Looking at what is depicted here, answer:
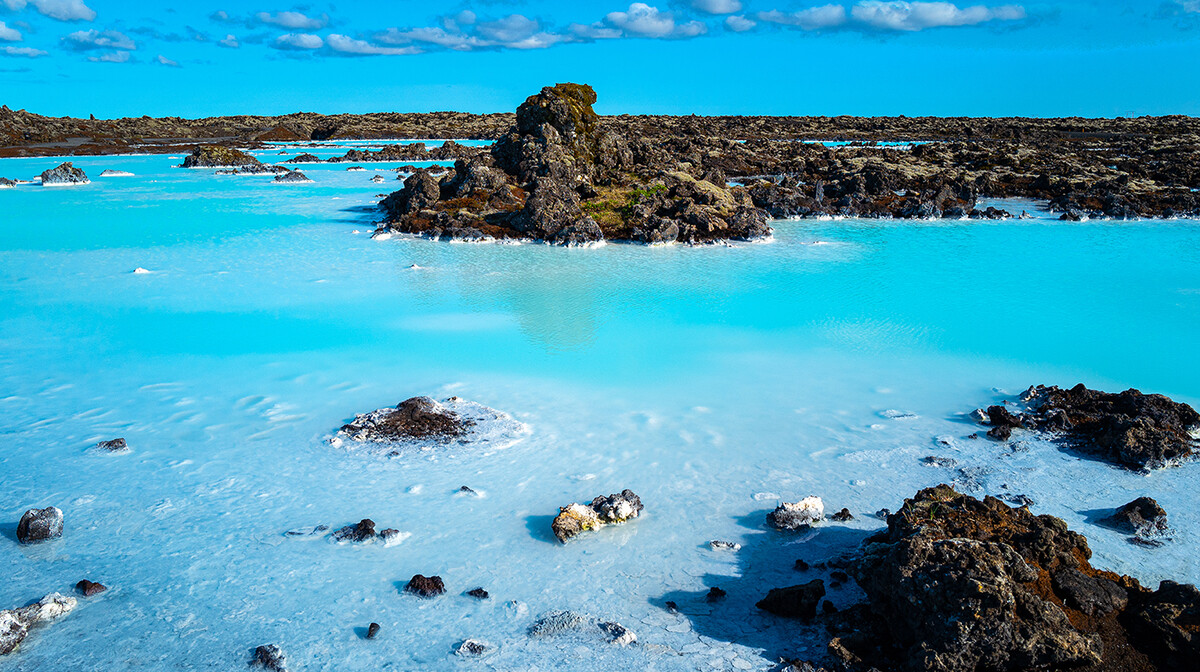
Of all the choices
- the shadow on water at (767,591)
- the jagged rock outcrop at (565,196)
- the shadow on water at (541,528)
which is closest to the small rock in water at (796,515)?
the shadow on water at (767,591)

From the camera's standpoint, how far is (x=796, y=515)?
18.0 feet

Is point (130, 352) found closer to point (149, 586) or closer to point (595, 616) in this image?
point (149, 586)

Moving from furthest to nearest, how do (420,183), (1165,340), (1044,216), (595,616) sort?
(1044,216) < (420,183) < (1165,340) < (595,616)

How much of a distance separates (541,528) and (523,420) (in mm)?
2105

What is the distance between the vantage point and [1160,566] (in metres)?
4.97

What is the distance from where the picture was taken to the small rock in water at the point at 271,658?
4125 mm

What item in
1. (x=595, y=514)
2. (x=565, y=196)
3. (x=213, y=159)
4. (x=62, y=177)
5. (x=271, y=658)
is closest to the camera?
(x=271, y=658)

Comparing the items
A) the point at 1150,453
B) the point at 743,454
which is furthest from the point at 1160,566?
the point at 743,454

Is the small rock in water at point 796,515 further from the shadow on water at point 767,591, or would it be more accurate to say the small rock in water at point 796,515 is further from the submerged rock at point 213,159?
the submerged rock at point 213,159

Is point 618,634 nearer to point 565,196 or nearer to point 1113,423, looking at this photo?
point 1113,423

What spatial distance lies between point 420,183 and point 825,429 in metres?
16.0

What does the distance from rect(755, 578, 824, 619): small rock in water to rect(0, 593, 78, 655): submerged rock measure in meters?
4.35

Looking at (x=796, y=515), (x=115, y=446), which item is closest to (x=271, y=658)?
(x=796, y=515)

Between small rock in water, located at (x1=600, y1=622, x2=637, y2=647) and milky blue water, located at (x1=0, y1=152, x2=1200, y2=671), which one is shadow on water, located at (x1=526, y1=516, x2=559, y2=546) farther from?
small rock in water, located at (x1=600, y1=622, x2=637, y2=647)
